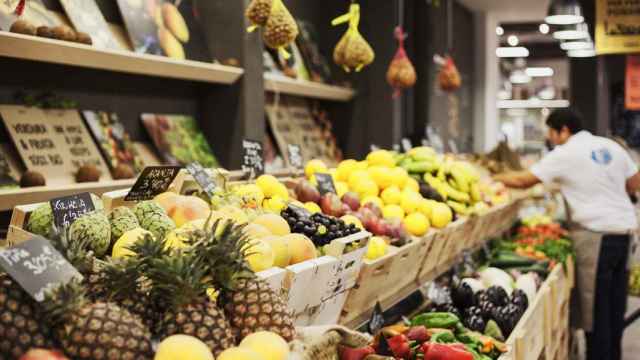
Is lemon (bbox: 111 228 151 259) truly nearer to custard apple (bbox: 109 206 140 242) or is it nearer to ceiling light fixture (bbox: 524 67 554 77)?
custard apple (bbox: 109 206 140 242)

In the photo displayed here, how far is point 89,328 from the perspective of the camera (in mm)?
1361

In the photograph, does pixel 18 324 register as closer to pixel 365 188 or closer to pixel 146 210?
pixel 146 210

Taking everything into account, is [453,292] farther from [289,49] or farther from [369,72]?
[369,72]

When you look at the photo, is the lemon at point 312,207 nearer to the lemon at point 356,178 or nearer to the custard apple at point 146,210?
the lemon at point 356,178

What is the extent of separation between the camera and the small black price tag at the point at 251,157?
3.26m

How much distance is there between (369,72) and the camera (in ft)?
23.2

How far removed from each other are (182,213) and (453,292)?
1560 millimetres

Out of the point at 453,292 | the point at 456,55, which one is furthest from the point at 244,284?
the point at 456,55

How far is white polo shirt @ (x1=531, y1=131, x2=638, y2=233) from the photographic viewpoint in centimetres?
518

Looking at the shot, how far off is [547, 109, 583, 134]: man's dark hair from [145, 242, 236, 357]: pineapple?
14.0ft

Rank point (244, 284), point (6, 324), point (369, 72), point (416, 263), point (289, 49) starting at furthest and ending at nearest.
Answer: point (369, 72) → point (289, 49) → point (416, 263) → point (244, 284) → point (6, 324)

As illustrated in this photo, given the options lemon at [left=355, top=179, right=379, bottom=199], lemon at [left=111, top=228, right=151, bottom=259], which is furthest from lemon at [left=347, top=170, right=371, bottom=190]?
lemon at [left=111, top=228, right=151, bottom=259]

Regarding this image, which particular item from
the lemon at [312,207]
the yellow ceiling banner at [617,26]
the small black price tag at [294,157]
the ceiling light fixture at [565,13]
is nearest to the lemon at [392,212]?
the small black price tag at [294,157]

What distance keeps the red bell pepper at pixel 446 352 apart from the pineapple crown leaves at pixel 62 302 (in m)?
1.19
